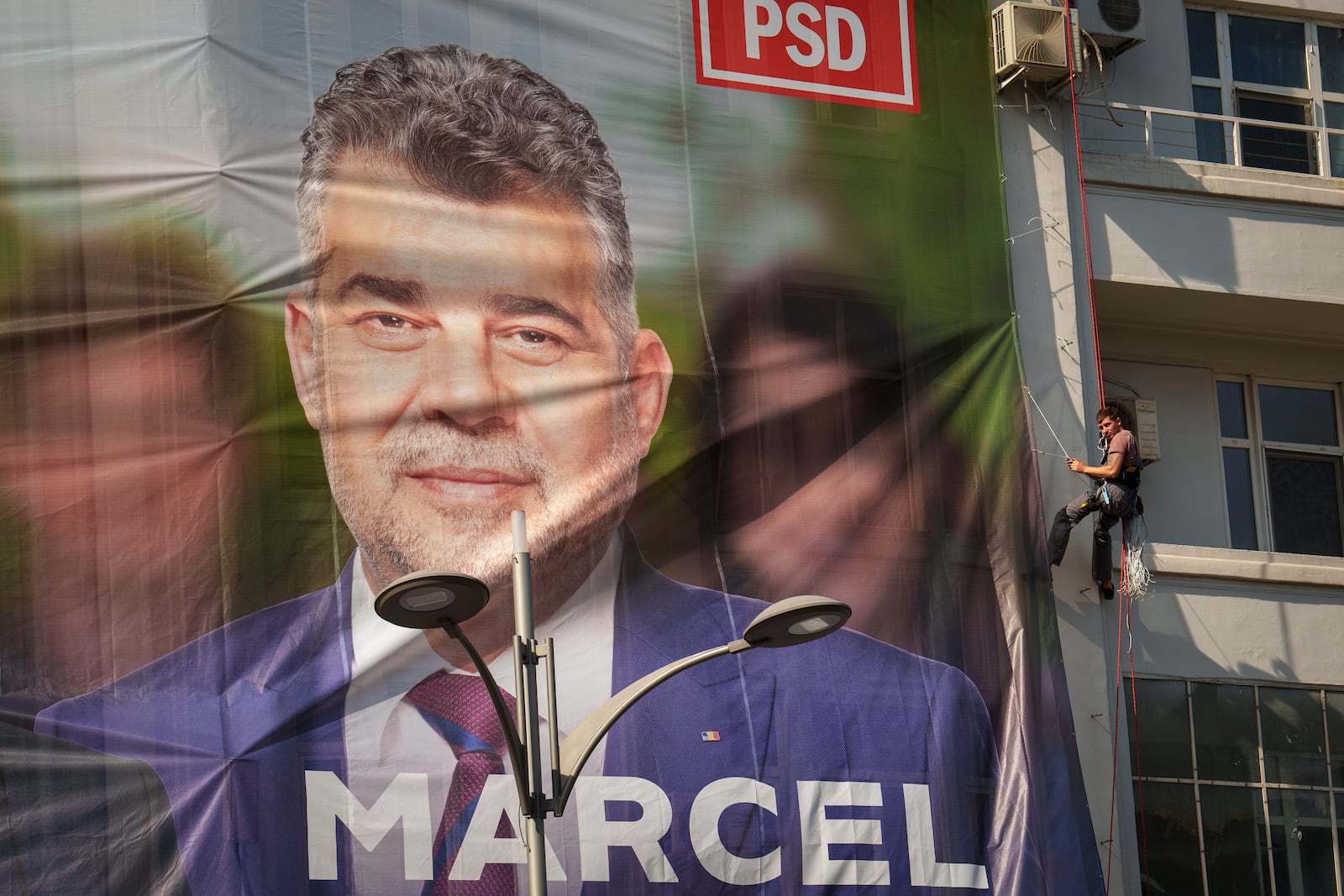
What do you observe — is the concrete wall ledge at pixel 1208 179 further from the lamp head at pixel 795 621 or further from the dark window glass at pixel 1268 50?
the lamp head at pixel 795 621

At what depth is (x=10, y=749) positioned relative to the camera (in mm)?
9438

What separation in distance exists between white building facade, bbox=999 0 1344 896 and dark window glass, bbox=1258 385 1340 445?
0.06ft

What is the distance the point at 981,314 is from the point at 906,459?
119 cm

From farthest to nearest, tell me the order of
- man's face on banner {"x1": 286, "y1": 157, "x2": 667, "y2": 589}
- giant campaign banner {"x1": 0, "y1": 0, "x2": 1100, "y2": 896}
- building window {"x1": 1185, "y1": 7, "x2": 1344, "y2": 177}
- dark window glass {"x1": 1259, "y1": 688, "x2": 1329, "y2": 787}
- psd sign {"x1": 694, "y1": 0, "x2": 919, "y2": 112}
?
building window {"x1": 1185, "y1": 7, "x2": 1344, "y2": 177} → dark window glass {"x1": 1259, "y1": 688, "x2": 1329, "y2": 787} → psd sign {"x1": 694, "y1": 0, "x2": 919, "y2": 112} → man's face on banner {"x1": 286, "y1": 157, "x2": 667, "y2": 589} → giant campaign banner {"x1": 0, "y1": 0, "x2": 1100, "y2": 896}

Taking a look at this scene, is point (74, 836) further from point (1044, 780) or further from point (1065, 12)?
point (1065, 12)

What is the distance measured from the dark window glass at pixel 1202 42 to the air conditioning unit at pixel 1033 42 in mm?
1767

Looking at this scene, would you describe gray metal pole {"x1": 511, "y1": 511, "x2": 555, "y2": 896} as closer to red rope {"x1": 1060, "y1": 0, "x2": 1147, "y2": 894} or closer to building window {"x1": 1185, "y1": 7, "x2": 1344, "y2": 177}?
red rope {"x1": 1060, "y1": 0, "x2": 1147, "y2": 894}

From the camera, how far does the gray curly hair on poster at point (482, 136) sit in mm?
11164

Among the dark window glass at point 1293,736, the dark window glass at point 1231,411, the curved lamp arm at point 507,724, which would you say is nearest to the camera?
the curved lamp arm at point 507,724

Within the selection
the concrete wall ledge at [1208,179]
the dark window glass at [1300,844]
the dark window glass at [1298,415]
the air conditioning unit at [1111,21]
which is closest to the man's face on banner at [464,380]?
the concrete wall ledge at [1208,179]

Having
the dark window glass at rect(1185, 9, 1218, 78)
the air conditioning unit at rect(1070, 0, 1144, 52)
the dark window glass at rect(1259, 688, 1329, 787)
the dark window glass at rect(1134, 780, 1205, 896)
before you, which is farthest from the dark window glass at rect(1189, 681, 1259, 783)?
the dark window glass at rect(1185, 9, 1218, 78)

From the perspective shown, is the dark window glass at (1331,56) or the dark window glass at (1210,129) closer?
the dark window glass at (1210,129)

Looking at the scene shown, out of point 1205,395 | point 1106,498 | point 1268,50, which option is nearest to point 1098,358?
point 1106,498

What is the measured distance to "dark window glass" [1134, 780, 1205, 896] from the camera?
11.9 metres
